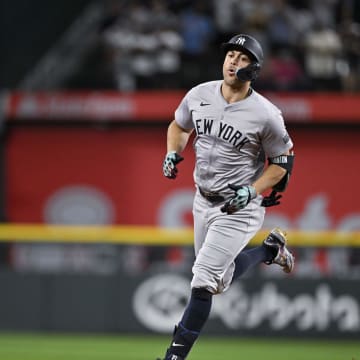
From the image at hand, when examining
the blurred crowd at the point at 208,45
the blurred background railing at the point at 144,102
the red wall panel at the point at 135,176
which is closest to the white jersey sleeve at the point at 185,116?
the blurred background railing at the point at 144,102

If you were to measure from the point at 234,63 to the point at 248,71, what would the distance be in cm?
12

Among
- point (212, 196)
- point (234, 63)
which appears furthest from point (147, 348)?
point (234, 63)

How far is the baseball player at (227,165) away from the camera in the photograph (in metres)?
6.70

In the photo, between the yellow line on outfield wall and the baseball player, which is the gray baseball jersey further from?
the yellow line on outfield wall

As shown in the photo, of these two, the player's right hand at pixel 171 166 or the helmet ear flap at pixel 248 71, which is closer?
the helmet ear flap at pixel 248 71

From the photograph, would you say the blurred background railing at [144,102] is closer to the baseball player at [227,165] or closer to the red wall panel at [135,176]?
the red wall panel at [135,176]

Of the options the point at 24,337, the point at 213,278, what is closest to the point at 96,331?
the point at 24,337

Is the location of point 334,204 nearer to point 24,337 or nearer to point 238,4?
point 238,4

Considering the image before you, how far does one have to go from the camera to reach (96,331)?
450 inches

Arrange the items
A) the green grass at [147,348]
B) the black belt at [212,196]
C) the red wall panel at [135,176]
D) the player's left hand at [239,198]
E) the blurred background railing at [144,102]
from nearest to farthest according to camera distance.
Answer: the player's left hand at [239,198]
the black belt at [212,196]
the green grass at [147,348]
the blurred background railing at [144,102]
the red wall panel at [135,176]

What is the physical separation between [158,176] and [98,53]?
5.97 feet

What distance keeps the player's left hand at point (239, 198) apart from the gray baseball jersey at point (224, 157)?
0.35 meters

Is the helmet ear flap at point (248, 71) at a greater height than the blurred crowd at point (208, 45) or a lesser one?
lesser

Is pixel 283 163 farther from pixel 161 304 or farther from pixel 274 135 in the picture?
pixel 161 304
